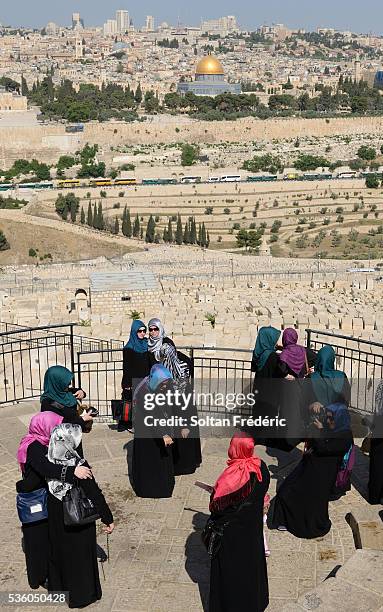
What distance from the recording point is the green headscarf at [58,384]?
5.08m

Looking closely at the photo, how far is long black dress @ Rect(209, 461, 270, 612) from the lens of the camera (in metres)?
4.48

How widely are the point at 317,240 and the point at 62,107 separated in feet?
132

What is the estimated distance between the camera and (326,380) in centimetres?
585

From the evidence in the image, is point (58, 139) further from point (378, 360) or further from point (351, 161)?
point (378, 360)

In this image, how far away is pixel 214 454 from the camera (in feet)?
22.4

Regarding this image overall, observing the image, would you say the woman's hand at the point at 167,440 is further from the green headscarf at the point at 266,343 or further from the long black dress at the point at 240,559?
the green headscarf at the point at 266,343

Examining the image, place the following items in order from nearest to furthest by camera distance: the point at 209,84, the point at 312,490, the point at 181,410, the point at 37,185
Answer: the point at 312,490 < the point at 181,410 < the point at 37,185 < the point at 209,84

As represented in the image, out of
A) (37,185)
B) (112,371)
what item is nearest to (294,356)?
(112,371)

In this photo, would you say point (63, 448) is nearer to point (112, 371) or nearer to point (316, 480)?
point (316, 480)

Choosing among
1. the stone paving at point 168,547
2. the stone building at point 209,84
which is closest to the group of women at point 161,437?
the stone paving at point 168,547

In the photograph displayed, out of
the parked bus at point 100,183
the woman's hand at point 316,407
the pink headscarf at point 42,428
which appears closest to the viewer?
the pink headscarf at point 42,428

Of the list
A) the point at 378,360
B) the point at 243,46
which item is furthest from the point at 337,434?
the point at 243,46

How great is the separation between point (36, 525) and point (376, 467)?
2.51m

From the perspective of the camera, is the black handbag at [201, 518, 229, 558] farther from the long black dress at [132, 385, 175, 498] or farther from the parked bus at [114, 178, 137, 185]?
the parked bus at [114, 178, 137, 185]
